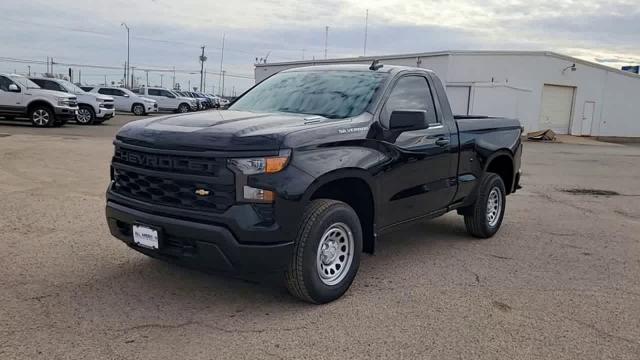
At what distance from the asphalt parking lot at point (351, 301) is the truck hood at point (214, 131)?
1030 mm

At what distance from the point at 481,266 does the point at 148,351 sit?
339cm

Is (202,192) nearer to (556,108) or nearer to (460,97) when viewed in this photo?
(460,97)

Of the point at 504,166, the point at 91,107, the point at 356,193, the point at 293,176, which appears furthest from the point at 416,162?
the point at 91,107

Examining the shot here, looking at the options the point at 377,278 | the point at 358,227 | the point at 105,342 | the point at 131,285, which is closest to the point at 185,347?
the point at 105,342

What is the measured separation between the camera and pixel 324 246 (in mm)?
4434

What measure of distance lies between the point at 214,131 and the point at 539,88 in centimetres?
3112

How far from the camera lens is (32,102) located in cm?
1994

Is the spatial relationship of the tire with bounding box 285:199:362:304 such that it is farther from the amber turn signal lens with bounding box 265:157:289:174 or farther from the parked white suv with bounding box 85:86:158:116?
the parked white suv with bounding box 85:86:158:116

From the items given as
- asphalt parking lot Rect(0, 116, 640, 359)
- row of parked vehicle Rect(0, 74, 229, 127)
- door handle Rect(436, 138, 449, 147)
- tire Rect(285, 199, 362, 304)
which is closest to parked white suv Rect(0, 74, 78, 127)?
row of parked vehicle Rect(0, 74, 229, 127)

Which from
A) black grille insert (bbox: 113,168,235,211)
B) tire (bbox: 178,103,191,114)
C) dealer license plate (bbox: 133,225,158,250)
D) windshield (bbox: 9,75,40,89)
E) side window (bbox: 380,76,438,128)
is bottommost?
tire (bbox: 178,103,191,114)

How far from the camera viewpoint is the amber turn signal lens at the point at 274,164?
12.8 feet

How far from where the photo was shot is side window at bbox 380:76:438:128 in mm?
5086

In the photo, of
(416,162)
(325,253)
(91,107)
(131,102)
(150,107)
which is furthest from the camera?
(150,107)

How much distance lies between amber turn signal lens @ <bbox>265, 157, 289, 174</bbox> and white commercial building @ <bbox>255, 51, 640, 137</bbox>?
25.5 meters
